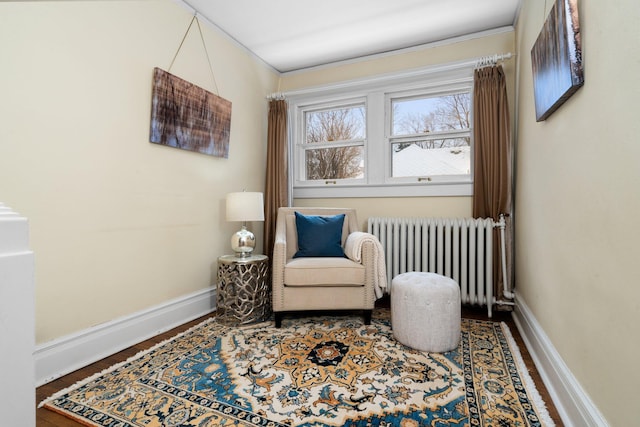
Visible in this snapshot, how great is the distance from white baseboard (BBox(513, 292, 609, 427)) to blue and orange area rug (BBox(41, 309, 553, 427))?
0.26 ft

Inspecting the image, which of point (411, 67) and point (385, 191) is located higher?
point (411, 67)

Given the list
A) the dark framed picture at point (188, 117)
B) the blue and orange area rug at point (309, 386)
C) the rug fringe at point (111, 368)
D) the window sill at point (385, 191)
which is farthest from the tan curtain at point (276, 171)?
the blue and orange area rug at point (309, 386)

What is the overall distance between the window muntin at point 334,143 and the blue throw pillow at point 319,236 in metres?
0.86

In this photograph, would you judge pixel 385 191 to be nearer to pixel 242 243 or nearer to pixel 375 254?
pixel 375 254

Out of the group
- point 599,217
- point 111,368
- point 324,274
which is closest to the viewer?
point 599,217

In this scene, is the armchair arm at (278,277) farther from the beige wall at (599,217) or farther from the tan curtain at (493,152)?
the tan curtain at (493,152)

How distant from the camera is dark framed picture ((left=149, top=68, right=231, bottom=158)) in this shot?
2.24 m

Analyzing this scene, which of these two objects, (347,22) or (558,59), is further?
(347,22)

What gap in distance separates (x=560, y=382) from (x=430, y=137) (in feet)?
7.52

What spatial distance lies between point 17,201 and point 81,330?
30.3 inches

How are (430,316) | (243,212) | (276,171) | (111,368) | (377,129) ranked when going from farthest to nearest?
(276,171) → (377,129) → (243,212) → (430,316) → (111,368)

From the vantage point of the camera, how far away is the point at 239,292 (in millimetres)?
2398

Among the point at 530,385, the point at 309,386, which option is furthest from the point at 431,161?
the point at 309,386

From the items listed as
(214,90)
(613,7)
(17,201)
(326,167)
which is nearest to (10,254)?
(17,201)
